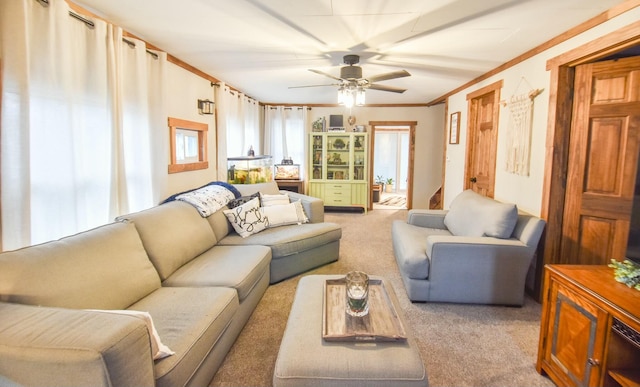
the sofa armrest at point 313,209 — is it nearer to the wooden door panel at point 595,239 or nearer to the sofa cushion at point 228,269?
the sofa cushion at point 228,269

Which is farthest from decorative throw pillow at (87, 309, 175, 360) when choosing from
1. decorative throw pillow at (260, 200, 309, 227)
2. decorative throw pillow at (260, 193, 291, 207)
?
decorative throw pillow at (260, 193, 291, 207)

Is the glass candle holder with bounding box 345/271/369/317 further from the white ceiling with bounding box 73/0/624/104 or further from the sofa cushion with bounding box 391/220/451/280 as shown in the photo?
the white ceiling with bounding box 73/0/624/104

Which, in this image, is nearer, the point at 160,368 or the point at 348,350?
the point at 160,368

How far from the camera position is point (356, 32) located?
2543 mm

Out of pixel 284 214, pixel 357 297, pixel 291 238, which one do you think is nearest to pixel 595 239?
pixel 357 297

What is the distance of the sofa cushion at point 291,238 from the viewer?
10.1 ft

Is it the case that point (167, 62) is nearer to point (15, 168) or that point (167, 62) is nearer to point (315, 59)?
point (315, 59)

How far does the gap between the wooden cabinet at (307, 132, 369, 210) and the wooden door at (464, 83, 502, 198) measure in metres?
2.35

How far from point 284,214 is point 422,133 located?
417 centimetres

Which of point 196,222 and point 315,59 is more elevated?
point 315,59

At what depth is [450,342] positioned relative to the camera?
2.19 metres

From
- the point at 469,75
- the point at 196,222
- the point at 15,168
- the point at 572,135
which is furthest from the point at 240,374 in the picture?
the point at 469,75

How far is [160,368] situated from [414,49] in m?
3.01

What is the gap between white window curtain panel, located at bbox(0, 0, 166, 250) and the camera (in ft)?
5.63
